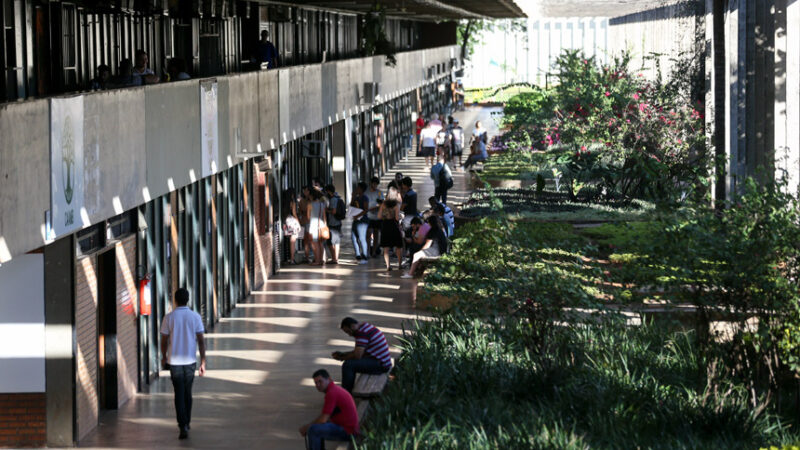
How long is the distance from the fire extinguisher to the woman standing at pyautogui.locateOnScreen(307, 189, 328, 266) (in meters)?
9.08

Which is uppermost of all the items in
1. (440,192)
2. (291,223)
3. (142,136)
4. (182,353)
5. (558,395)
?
(142,136)

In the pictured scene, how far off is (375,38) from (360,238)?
910cm

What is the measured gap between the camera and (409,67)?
144 feet

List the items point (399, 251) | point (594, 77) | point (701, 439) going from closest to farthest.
A: point (701, 439) < point (399, 251) < point (594, 77)

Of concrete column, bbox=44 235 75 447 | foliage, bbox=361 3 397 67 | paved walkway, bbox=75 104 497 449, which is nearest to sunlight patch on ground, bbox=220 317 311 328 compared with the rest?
paved walkway, bbox=75 104 497 449

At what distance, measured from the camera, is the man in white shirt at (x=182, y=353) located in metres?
13.0

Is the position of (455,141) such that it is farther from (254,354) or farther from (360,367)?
(360,367)

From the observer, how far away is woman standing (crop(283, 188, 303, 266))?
24.7 m

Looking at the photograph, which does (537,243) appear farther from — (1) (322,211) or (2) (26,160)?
(1) (322,211)

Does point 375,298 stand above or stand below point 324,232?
below

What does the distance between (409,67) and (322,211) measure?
1972 centimetres

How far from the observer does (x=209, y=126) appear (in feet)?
55.1

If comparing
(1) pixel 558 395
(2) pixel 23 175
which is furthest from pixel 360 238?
(2) pixel 23 175

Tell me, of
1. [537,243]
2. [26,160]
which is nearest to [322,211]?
[537,243]
